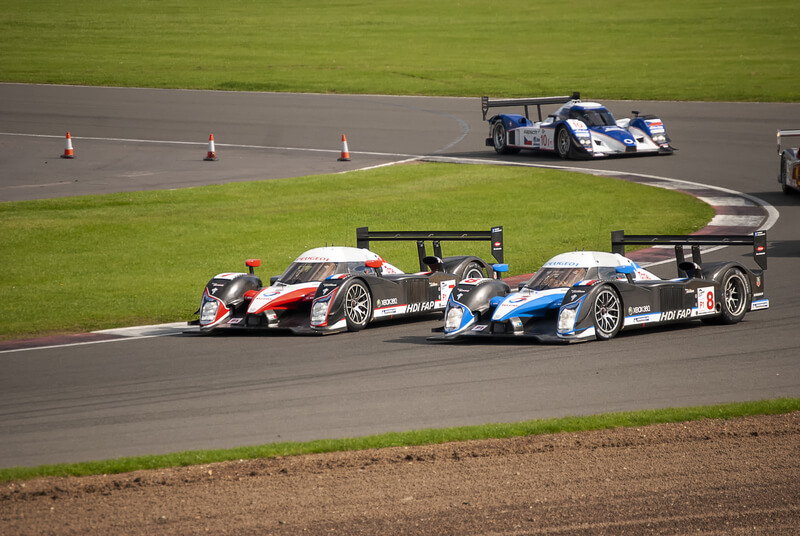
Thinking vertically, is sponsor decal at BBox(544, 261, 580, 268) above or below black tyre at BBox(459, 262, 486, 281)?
above

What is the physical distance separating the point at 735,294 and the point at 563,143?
1912cm

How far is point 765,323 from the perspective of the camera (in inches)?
583

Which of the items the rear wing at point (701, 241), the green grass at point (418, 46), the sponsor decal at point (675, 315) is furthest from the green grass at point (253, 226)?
the green grass at point (418, 46)

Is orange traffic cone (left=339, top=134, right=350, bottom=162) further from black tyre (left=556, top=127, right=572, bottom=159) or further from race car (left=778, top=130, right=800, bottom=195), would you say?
race car (left=778, top=130, right=800, bottom=195)

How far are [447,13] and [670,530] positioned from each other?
77702mm

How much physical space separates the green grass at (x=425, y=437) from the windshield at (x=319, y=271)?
20.9ft

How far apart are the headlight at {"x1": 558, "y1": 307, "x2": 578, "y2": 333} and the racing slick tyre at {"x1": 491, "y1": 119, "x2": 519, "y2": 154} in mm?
22263

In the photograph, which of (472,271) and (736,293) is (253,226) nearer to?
(472,271)

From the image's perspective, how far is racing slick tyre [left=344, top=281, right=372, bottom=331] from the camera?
15312 millimetres

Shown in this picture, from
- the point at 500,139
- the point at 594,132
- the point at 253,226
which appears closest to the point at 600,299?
the point at 253,226

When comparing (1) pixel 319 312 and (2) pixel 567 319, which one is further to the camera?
(1) pixel 319 312

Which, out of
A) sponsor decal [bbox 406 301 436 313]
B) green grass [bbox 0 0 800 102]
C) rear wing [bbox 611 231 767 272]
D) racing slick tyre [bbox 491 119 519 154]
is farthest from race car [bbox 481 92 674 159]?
rear wing [bbox 611 231 767 272]

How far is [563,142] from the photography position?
1339 inches

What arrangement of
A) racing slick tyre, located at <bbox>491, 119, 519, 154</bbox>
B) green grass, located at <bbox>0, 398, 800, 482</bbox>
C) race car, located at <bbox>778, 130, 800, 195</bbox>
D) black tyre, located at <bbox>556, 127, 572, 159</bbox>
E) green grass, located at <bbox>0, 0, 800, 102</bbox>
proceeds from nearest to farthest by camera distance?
green grass, located at <bbox>0, 398, 800, 482</bbox> → race car, located at <bbox>778, 130, 800, 195</bbox> → black tyre, located at <bbox>556, 127, 572, 159</bbox> → racing slick tyre, located at <bbox>491, 119, 519, 154</bbox> → green grass, located at <bbox>0, 0, 800, 102</bbox>
